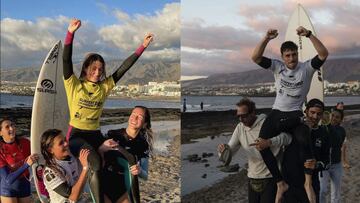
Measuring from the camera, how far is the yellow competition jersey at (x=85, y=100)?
9.78 ft

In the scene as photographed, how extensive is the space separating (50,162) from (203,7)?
187 centimetres

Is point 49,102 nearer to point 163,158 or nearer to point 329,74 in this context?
point 163,158

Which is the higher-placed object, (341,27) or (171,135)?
(341,27)

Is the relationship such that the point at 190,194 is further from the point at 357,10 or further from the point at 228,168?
the point at 357,10

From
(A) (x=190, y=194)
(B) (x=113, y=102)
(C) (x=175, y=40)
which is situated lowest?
(A) (x=190, y=194)

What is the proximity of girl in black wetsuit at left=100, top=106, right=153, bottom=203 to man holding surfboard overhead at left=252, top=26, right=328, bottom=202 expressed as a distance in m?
0.78

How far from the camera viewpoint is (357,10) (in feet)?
11.2

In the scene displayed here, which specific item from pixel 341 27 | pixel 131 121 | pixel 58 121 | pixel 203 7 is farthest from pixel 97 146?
pixel 341 27

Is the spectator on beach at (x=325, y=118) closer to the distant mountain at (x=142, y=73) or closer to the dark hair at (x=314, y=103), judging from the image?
the dark hair at (x=314, y=103)

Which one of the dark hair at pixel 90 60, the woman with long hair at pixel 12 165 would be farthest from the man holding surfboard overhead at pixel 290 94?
the woman with long hair at pixel 12 165

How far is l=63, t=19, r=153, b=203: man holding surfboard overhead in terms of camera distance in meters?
2.94

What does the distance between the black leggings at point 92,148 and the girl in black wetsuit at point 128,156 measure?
2.5 inches

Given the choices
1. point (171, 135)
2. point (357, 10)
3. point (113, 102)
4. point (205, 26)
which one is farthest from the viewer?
point (171, 135)

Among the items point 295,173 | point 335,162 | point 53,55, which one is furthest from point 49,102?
point 335,162
